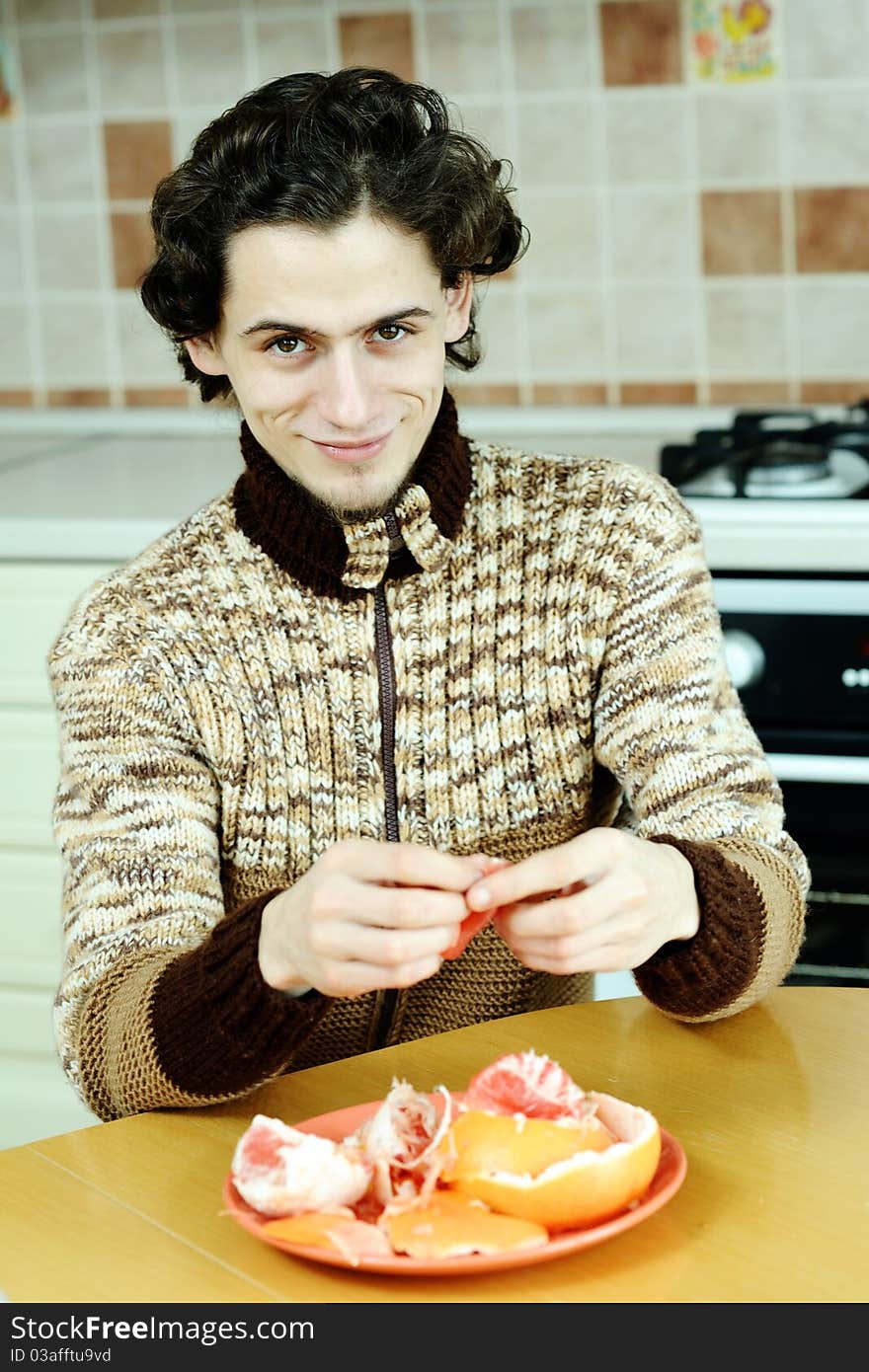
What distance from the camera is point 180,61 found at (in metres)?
2.62

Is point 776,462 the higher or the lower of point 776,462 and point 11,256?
the lower

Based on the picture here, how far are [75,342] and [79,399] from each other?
0.09 metres

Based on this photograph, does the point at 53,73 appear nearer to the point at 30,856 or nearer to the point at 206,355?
the point at 30,856

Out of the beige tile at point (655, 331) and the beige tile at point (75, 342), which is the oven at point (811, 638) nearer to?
the beige tile at point (655, 331)

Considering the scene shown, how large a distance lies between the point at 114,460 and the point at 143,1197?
163 cm

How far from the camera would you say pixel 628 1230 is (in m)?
0.92

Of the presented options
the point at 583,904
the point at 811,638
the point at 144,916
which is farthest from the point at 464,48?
the point at 583,904

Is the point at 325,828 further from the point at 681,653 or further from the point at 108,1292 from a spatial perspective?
the point at 108,1292

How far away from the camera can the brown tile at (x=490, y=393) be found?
2.61 metres

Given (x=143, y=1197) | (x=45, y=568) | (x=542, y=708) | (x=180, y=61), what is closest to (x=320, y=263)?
(x=542, y=708)

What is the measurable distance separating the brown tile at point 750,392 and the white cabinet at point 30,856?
923 millimetres

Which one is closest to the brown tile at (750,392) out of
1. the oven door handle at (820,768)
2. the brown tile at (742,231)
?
the brown tile at (742,231)

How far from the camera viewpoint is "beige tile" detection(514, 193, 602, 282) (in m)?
2.51

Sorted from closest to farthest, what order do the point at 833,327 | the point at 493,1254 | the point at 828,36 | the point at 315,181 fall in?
1. the point at 493,1254
2. the point at 315,181
3. the point at 828,36
4. the point at 833,327
